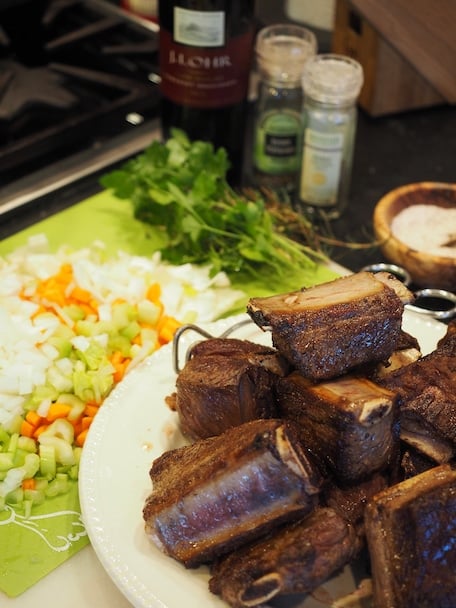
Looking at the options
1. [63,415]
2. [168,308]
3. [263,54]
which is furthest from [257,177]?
[63,415]

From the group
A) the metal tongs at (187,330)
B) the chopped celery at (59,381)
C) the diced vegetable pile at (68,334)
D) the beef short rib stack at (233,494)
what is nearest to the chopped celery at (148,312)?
the diced vegetable pile at (68,334)

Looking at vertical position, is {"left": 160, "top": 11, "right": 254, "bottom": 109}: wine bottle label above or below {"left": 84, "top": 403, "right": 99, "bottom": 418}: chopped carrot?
above

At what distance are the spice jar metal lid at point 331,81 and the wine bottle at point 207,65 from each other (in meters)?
0.17

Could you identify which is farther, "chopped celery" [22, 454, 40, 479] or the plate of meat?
"chopped celery" [22, 454, 40, 479]

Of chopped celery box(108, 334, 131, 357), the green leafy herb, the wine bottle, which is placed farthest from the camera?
the wine bottle

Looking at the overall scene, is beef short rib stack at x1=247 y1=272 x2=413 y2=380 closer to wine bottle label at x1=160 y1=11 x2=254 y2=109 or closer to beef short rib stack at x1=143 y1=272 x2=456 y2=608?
beef short rib stack at x1=143 y1=272 x2=456 y2=608

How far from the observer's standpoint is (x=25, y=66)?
2441 mm

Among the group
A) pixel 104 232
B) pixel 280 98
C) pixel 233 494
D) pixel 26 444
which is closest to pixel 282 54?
pixel 280 98

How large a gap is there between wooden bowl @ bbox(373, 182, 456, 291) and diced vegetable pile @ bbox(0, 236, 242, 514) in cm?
36

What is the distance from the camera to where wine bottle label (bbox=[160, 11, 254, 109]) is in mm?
1963

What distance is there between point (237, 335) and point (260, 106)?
2.60ft

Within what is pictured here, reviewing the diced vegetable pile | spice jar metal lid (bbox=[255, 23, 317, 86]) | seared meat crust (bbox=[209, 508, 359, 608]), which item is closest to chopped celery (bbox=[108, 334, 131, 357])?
the diced vegetable pile

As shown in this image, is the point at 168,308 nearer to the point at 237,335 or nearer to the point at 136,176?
the point at 237,335

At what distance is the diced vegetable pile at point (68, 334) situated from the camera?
141 cm
